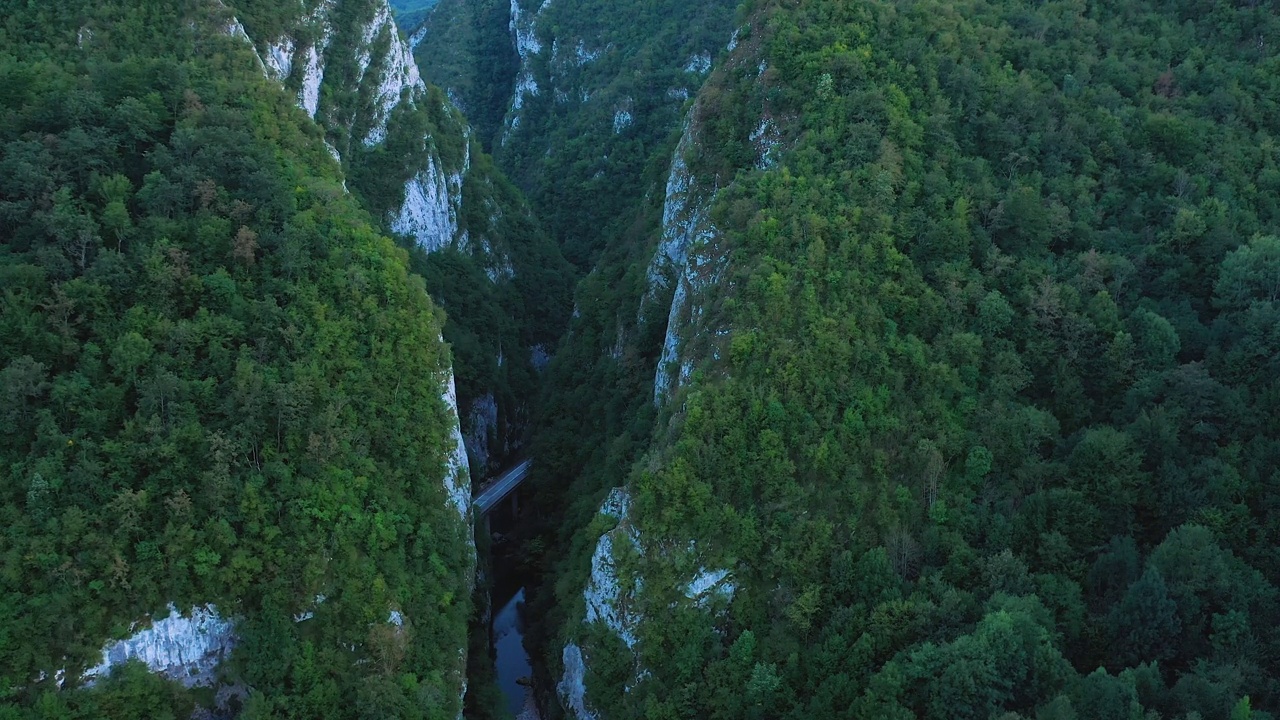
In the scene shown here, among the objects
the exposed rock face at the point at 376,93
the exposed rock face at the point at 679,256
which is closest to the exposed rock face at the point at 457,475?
the exposed rock face at the point at 679,256

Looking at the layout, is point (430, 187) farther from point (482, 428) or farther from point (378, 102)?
point (482, 428)

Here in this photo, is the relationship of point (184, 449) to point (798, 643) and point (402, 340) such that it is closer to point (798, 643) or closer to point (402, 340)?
point (402, 340)

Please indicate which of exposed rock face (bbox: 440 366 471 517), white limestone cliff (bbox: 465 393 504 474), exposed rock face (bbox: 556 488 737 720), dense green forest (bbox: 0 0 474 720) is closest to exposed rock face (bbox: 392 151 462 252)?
white limestone cliff (bbox: 465 393 504 474)

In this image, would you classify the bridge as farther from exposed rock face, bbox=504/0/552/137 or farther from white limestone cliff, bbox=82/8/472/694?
exposed rock face, bbox=504/0/552/137

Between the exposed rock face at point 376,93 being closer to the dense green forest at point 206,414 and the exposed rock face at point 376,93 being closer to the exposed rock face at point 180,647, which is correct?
the dense green forest at point 206,414

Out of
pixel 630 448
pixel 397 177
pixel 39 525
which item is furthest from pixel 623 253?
pixel 39 525

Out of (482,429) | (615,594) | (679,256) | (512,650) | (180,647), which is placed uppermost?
(679,256)

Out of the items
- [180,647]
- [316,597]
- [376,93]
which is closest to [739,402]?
[316,597]
